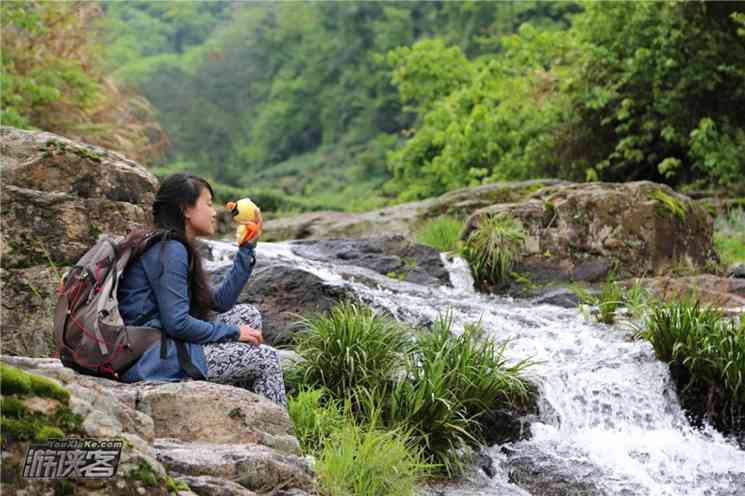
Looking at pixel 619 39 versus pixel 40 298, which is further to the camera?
pixel 619 39

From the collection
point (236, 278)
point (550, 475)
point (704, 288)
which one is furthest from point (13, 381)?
point (704, 288)

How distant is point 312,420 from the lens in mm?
6742

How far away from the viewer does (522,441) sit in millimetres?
8188

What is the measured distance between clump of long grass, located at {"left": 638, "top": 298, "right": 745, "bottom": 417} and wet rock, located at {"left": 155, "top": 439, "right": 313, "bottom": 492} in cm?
498

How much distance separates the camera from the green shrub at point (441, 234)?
15.2m

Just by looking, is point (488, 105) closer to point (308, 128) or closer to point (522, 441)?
point (522, 441)

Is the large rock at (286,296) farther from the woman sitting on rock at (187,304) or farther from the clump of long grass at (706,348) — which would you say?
the woman sitting on rock at (187,304)

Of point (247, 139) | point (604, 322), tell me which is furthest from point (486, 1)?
point (604, 322)

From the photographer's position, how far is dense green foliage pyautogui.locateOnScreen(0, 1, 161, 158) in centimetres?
1694

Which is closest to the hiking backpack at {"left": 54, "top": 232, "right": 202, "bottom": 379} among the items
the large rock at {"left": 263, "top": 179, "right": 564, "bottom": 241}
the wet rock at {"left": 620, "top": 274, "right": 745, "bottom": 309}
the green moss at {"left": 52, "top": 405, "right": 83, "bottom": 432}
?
the green moss at {"left": 52, "top": 405, "right": 83, "bottom": 432}

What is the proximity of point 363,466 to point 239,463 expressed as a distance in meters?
1.47

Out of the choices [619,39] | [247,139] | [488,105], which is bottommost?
[247,139]

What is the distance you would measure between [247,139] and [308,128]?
4.93 metres

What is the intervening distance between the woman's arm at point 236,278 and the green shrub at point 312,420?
4.08 feet
